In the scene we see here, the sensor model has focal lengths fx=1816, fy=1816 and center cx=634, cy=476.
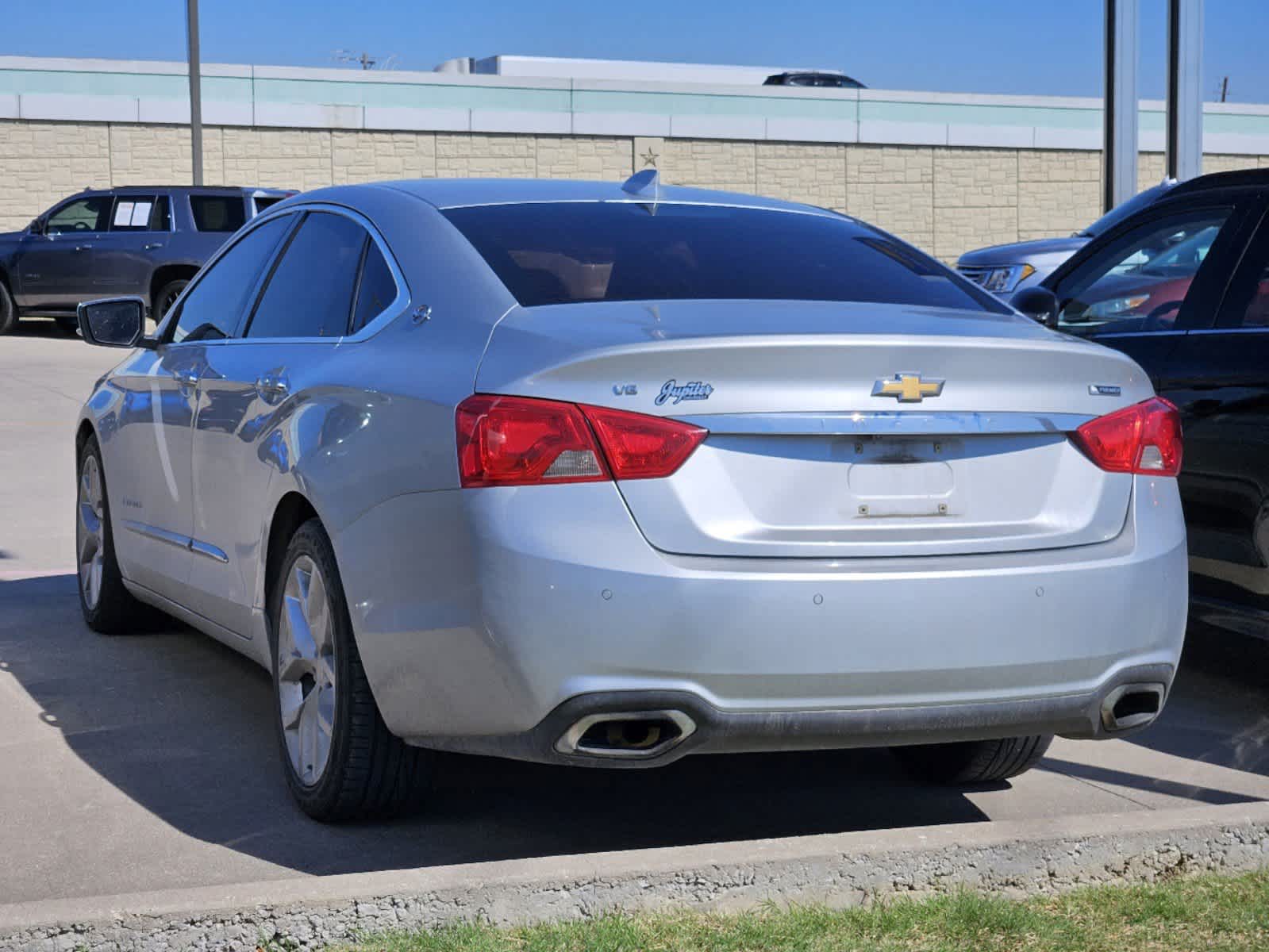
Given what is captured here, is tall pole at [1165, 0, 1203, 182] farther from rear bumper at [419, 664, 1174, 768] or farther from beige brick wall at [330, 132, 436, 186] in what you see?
beige brick wall at [330, 132, 436, 186]

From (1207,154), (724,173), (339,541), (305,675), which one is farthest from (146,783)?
(1207,154)

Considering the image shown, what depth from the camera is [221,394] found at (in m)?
5.24

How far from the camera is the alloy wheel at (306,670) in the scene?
4.34 meters

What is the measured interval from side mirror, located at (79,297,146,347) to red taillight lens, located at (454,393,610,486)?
331 cm

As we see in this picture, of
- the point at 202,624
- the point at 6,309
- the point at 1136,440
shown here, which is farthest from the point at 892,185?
the point at 1136,440

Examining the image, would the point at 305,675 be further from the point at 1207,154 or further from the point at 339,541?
the point at 1207,154

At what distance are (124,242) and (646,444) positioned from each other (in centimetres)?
2089

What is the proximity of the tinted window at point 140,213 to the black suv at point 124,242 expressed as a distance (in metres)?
0.01

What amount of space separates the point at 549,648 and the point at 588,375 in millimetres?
550

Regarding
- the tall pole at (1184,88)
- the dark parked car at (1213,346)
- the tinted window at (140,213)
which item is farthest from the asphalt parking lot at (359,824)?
the tinted window at (140,213)

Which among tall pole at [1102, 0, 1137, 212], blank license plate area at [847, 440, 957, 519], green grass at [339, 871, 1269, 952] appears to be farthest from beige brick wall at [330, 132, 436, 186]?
green grass at [339, 871, 1269, 952]

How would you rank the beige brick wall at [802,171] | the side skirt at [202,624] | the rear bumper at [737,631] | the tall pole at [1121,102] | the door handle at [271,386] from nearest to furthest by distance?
the rear bumper at [737,631] → the door handle at [271,386] → the side skirt at [202,624] → the tall pole at [1121,102] → the beige brick wall at [802,171]

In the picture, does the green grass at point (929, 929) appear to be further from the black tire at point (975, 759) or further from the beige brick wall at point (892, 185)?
the beige brick wall at point (892, 185)

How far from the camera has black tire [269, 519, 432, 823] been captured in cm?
418
